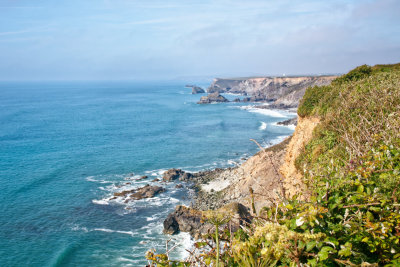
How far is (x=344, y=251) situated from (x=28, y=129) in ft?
270

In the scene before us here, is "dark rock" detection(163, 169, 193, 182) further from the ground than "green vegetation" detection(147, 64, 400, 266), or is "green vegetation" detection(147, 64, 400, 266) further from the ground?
"green vegetation" detection(147, 64, 400, 266)

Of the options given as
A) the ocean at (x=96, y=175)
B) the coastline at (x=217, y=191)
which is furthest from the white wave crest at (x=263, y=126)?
the coastline at (x=217, y=191)

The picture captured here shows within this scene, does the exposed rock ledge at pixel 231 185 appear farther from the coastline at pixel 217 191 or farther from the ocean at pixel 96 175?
the ocean at pixel 96 175

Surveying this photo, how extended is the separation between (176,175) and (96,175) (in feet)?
39.4

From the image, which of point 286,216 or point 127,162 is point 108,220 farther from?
point 286,216

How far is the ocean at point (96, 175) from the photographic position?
85.0 feet

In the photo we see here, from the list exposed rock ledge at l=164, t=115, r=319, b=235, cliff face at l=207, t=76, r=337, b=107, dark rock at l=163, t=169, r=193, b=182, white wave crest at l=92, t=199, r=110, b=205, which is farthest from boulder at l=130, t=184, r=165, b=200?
cliff face at l=207, t=76, r=337, b=107

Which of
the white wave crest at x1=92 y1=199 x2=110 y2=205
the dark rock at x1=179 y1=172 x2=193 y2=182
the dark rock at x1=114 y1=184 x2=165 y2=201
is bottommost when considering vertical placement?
the white wave crest at x1=92 y1=199 x2=110 y2=205

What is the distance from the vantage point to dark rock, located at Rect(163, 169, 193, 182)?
4113 cm

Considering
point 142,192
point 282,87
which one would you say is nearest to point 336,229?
point 142,192

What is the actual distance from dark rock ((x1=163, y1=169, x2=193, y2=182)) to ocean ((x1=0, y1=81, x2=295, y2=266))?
1.55m

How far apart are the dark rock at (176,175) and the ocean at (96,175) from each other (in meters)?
1.55

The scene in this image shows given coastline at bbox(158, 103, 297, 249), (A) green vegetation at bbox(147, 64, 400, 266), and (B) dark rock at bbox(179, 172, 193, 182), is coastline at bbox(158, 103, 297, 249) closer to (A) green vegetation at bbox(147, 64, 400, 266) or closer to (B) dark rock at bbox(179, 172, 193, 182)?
(B) dark rock at bbox(179, 172, 193, 182)

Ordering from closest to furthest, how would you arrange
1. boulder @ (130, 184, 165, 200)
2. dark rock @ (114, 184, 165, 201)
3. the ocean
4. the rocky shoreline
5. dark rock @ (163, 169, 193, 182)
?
the ocean → the rocky shoreline → boulder @ (130, 184, 165, 200) → dark rock @ (114, 184, 165, 201) → dark rock @ (163, 169, 193, 182)
